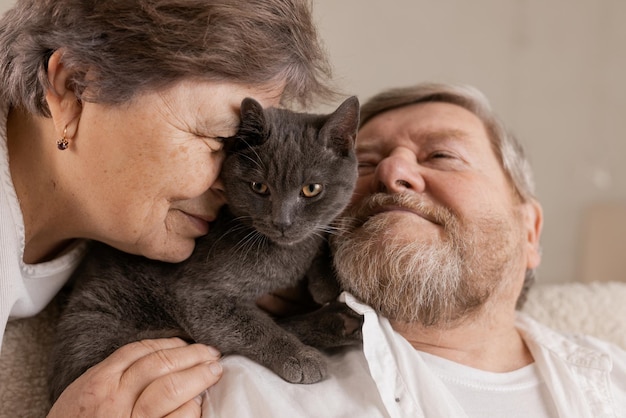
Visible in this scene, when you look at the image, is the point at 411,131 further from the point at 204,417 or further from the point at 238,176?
the point at 204,417

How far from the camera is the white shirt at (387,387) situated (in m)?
1.13

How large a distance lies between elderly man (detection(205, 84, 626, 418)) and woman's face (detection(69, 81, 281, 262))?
35 centimetres

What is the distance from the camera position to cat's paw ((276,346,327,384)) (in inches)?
46.8

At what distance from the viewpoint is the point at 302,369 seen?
1.19m

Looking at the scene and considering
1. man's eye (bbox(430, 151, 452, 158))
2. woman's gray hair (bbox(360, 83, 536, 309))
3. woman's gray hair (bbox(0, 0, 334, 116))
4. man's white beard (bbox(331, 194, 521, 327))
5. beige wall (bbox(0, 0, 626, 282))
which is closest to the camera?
woman's gray hair (bbox(0, 0, 334, 116))

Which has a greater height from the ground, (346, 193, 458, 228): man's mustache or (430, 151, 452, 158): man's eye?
(430, 151, 452, 158): man's eye

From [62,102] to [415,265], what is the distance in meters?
0.79

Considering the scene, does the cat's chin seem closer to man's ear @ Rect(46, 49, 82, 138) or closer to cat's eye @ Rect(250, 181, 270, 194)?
cat's eye @ Rect(250, 181, 270, 194)

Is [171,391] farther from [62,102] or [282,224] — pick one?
[62,102]

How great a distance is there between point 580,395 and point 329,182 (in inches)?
28.9

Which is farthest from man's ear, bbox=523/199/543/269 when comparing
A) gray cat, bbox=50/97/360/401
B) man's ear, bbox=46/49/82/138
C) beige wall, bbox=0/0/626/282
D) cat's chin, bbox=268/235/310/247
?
man's ear, bbox=46/49/82/138

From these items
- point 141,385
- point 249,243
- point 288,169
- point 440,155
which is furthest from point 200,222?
point 440,155

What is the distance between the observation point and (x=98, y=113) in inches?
43.9

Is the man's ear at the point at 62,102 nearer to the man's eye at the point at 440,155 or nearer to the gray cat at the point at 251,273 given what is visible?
the gray cat at the point at 251,273
